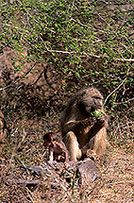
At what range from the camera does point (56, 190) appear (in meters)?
4.19

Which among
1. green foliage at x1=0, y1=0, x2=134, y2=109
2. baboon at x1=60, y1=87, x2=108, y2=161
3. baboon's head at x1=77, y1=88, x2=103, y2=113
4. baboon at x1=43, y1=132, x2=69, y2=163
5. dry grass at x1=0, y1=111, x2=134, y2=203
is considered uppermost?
green foliage at x1=0, y1=0, x2=134, y2=109

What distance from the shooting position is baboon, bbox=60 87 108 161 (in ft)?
Answer: 19.8

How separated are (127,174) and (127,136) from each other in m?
2.72

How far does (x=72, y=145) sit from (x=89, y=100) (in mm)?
1114

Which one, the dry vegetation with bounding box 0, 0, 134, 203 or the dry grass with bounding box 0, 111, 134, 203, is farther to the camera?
the dry vegetation with bounding box 0, 0, 134, 203

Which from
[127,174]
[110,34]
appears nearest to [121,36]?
[110,34]

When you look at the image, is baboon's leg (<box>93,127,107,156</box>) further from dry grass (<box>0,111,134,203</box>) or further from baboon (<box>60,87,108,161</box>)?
dry grass (<box>0,111,134,203</box>)

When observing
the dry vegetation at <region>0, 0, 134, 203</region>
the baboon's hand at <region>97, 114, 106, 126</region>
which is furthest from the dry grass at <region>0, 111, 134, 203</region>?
the baboon's hand at <region>97, 114, 106, 126</region>

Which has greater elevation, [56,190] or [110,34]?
[110,34]

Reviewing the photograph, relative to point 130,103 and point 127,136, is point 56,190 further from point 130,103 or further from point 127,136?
point 130,103

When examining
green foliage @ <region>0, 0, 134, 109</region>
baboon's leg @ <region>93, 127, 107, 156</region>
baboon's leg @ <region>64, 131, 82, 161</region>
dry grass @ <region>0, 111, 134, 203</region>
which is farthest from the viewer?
green foliage @ <region>0, 0, 134, 109</region>

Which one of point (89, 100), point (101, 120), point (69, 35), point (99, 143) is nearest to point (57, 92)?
point (69, 35)

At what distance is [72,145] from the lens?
597 centimetres

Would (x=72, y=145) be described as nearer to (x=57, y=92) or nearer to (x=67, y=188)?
(x=67, y=188)
